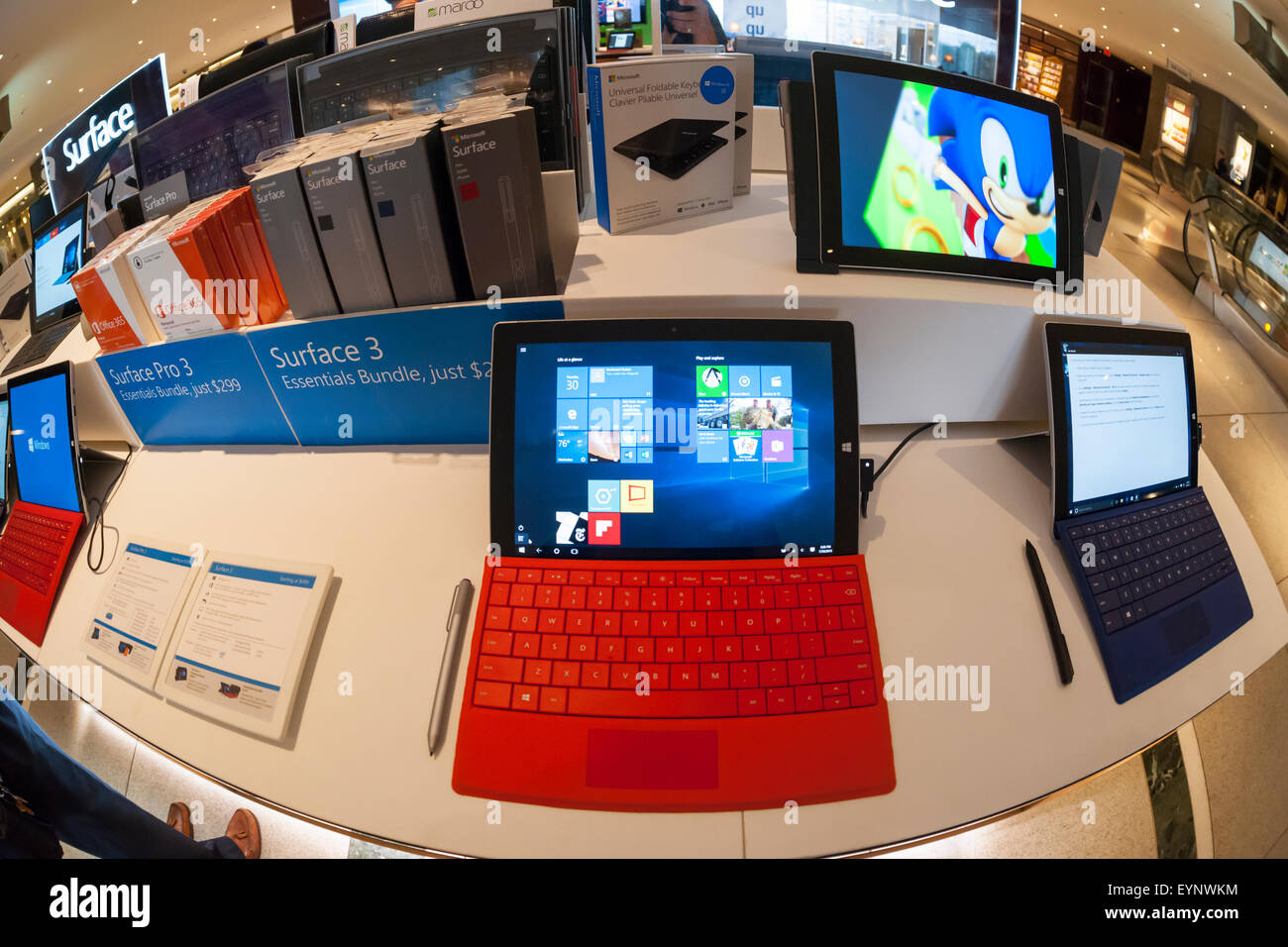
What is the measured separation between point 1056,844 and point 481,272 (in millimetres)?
1806

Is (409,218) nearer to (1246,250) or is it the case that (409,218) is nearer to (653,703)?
(653,703)

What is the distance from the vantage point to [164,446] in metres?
1.10

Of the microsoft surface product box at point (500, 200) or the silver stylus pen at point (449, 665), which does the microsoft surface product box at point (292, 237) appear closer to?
the microsoft surface product box at point (500, 200)

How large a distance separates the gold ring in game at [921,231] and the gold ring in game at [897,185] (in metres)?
0.03

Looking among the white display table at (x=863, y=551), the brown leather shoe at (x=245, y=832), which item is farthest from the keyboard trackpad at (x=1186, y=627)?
the brown leather shoe at (x=245, y=832)

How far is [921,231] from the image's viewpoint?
32.6 inches

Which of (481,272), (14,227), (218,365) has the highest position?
(14,227)

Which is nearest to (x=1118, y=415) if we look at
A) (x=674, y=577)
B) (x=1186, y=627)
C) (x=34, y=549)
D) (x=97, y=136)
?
(x=1186, y=627)

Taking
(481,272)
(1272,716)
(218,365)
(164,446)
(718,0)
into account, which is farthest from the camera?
(718,0)

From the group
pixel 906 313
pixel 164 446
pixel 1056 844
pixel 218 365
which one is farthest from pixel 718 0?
pixel 1056 844

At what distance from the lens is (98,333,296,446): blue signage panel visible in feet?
3.04

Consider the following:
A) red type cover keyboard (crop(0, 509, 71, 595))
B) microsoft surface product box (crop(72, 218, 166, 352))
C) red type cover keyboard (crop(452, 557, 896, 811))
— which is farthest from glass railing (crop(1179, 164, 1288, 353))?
red type cover keyboard (crop(0, 509, 71, 595))

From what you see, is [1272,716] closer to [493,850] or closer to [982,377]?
[982,377]

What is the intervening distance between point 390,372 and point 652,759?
0.76 metres
